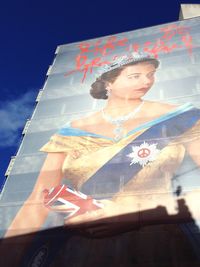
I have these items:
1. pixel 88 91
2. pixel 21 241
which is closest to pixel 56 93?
pixel 88 91

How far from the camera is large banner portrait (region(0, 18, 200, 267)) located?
13.0 meters

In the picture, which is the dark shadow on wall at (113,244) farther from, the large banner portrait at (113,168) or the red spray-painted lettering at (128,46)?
the red spray-painted lettering at (128,46)

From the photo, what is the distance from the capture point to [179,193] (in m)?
14.3

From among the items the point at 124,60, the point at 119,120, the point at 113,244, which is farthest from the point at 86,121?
the point at 113,244

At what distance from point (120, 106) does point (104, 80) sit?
3.31 metres

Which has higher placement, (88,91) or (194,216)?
(88,91)

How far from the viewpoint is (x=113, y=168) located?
52.9 feet

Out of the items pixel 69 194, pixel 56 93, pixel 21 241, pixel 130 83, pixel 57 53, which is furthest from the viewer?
pixel 57 53

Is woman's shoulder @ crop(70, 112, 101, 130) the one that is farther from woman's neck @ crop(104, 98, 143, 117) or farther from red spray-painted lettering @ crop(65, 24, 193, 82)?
red spray-painted lettering @ crop(65, 24, 193, 82)

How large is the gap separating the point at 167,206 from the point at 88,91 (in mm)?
10705

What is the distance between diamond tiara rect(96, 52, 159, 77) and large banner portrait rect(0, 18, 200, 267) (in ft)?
0.27

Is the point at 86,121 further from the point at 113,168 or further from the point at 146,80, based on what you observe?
the point at 146,80

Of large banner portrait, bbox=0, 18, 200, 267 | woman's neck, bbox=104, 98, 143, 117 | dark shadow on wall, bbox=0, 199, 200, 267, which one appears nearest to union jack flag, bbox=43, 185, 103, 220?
large banner portrait, bbox=0, 18, 200, 267

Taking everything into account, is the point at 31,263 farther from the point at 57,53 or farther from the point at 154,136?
the point at 57,53
